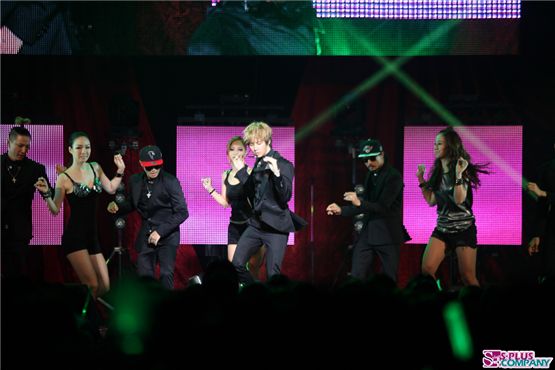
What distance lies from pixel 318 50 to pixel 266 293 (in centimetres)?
632

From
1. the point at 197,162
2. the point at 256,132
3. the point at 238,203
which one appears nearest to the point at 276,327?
the point at 256,132

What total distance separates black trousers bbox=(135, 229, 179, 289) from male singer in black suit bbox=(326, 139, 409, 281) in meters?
1.54

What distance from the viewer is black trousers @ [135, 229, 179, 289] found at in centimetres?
805

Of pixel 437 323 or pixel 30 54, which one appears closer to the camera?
pixel 437 323

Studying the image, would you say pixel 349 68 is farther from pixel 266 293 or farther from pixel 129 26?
pixel 266 293

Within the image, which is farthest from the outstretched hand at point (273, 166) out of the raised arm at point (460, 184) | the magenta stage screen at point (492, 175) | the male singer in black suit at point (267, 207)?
the magenta stage screen at point (492, 175)

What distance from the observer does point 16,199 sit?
8414 mm

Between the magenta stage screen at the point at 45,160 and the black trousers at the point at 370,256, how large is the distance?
3.61m

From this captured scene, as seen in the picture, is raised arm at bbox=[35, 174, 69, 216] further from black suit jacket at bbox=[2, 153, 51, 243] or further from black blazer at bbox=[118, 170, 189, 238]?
black blazer at bbox=[118, 170, 189, 238]

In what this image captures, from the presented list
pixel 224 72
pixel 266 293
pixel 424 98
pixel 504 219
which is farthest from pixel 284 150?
pixel 266 293

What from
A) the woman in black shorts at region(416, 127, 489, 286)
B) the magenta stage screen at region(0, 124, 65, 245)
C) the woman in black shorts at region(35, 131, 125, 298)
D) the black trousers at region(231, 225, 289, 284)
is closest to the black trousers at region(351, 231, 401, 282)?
the woman in black shorts at region(416, 127, 489, 286)

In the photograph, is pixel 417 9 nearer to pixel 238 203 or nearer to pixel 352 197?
pixel 352 197

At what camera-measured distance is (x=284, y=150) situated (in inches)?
390

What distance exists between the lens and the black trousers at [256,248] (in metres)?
7.58
